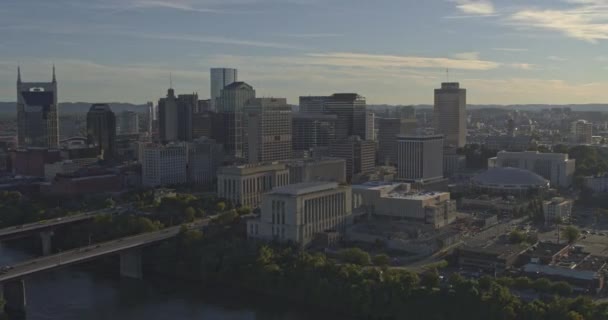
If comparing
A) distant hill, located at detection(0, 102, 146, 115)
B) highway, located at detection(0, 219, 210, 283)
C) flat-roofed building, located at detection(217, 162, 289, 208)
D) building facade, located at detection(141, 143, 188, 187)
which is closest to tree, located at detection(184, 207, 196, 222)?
highway, located at detection(0, 219, 210, 283)

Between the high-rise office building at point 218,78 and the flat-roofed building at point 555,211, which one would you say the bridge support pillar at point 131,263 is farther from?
the high-rise office building at point 218,78

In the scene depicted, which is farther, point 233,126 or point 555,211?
point 233,126

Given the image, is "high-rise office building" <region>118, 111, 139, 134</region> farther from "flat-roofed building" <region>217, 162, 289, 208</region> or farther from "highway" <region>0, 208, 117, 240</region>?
"highway" <region>0, 208, 117, 240</region>

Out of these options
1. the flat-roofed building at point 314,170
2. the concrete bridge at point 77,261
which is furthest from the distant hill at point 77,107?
the concrete bridge at point 77,261

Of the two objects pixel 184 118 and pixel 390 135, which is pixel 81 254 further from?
pixel 184 118

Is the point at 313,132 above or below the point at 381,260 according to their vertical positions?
above

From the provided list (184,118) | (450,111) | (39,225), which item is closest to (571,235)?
(39,225)

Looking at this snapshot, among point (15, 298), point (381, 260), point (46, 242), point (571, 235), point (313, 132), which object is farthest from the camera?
point (313, 132)
